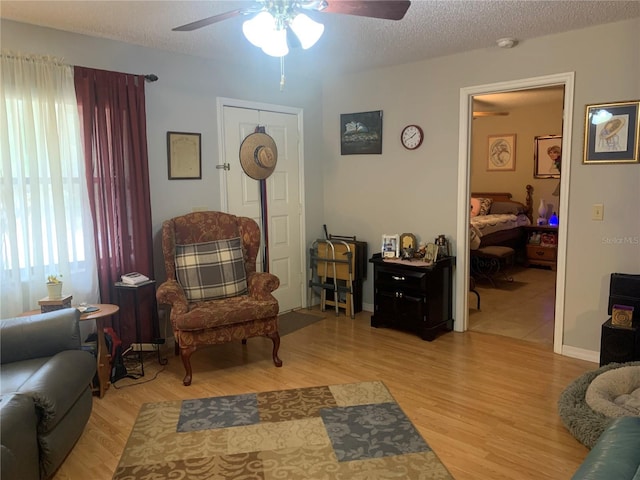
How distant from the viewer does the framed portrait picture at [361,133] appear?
470 cm

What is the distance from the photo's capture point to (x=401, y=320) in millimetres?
4266

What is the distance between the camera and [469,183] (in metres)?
4.20

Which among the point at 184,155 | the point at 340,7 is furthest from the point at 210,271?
the point at 340,7

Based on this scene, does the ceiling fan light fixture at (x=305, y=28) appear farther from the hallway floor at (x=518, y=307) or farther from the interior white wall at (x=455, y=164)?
the hallway floor at (x=518, y=307)

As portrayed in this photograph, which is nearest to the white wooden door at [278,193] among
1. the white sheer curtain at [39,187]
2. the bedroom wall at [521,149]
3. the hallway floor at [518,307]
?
the white sheer curtain at [39,187]

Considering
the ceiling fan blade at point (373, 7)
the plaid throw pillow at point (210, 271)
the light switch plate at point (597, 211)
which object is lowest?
the plaid throw pillow at point (210, 271)

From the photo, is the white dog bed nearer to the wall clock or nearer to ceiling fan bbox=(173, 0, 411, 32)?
ceiling fan bbox=(173, 0, 411, 32)

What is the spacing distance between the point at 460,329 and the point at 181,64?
3273 millimetres

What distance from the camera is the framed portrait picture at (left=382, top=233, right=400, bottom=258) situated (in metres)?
4.43

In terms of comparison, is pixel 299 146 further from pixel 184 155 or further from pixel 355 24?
pixel 355 24

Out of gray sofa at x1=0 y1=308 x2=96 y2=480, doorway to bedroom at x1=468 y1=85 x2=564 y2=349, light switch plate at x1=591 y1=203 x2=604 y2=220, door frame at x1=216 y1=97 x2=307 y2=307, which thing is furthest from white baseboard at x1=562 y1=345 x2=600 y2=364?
gray sofa at x1=0 y1=308 x2=96 y2=480

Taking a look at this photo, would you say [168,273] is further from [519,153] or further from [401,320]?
[519,153]

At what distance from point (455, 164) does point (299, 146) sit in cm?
159

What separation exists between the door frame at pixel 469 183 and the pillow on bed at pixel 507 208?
366 cm
